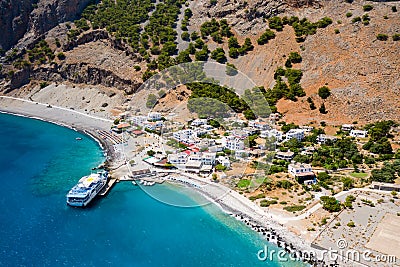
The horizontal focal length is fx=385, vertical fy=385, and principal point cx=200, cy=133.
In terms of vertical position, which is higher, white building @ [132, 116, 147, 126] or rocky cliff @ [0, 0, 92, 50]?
rocky cliff @ [0, 0, 92, 50]

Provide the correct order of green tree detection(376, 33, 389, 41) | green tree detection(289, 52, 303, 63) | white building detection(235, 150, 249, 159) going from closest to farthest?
white building detection(235, 150, 249, 159)
green tree detection(376, 33, 389, 41)
green tree detection(289, 52, 303, 63)

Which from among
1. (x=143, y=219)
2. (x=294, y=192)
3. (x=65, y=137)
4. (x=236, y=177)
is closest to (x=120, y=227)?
(x=143, y=219)

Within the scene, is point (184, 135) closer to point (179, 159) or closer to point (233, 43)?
point (179, 159)

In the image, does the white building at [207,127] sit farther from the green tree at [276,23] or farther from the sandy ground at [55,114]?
the green tree at [276,23]

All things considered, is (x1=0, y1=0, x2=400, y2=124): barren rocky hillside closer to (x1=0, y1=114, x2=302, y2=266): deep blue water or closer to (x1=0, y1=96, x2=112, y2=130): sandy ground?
(x1=0, y1=96, x2=112, y2=130): sandy ground

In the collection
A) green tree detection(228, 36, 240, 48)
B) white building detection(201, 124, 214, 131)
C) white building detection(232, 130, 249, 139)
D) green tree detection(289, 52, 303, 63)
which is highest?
green tree detection(228, 36, 240, 48)

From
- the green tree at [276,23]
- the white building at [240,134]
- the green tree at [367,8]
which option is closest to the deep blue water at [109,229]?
the white building at [240,134]

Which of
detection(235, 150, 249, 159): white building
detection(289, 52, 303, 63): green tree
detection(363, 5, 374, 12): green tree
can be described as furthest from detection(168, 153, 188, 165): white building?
detection(363, 5, 374, 12): green tree

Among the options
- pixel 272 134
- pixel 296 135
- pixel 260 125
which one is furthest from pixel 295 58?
pixel 296 135
